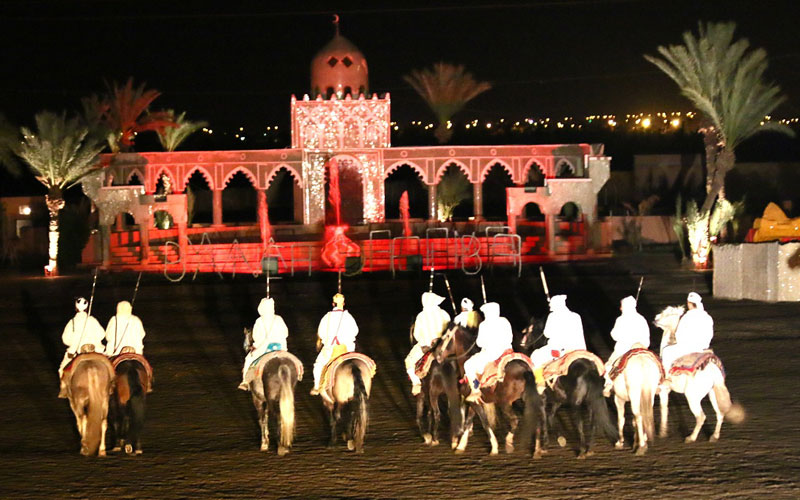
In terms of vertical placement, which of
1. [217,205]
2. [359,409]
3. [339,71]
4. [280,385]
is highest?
[339,71]

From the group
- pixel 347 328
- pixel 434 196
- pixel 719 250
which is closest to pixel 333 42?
pixel 434 196

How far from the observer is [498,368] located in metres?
10.5

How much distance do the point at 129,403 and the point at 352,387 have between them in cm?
225

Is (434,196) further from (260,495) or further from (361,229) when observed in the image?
(260,495)

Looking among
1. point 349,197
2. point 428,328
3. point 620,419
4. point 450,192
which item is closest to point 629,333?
point 620,419

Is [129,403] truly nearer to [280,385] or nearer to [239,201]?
[280,385]

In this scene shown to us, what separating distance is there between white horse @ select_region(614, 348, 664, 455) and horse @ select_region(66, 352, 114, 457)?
16.5ft

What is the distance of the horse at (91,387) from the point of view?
34.1 feet

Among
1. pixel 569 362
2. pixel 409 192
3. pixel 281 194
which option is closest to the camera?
pixel 569 362

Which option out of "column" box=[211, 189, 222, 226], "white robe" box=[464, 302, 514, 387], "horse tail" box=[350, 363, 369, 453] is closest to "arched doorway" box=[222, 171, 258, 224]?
"column" box=[211, 189, 222, 226]

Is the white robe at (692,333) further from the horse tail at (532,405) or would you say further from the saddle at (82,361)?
the saddle at (82,361)

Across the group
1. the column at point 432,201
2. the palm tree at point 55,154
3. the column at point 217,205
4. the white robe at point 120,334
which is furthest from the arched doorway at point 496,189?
the white robe at point 120,334

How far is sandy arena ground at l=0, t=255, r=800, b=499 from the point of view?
945 cm

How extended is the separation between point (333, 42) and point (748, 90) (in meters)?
16.1
